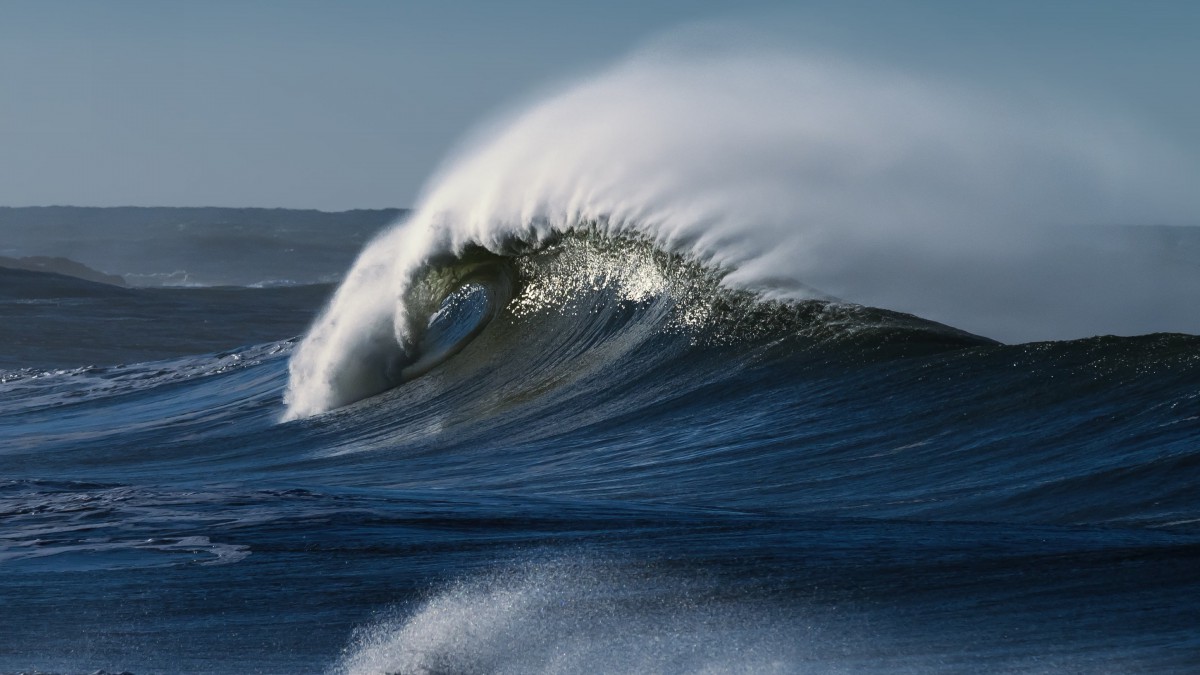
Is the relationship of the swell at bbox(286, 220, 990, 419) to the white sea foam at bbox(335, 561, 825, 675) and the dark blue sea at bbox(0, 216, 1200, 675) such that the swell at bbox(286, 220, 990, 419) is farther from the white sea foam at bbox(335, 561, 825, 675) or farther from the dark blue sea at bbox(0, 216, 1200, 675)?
the white sea foam at bbox(335, 561, 825, 675)

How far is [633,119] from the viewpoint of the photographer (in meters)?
12.2

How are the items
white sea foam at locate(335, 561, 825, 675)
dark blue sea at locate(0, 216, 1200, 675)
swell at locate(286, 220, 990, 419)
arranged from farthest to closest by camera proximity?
swell at locate(286, 220, 990, 419), dark blue sea at locate(0, 216, 1200, 675), white sea foam at locate(335, 561, 825, 675)

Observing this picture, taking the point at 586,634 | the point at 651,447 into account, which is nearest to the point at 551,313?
the point at 651,447

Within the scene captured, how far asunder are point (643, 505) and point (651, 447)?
1.58m

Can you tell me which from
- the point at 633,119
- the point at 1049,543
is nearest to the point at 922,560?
the point at 1049,543

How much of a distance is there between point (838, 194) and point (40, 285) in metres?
29.5

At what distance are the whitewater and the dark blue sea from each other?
2cm

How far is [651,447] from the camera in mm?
7621

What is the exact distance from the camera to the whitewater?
409cm

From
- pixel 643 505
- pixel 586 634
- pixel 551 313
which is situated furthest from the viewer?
pixel 551 313

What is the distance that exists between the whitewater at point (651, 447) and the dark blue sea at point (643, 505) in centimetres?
2

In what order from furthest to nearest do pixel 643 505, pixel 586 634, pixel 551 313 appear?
pixel 551 313 < pixel 643 505 < pixel 586 634

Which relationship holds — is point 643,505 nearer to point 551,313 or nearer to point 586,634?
point 586,634

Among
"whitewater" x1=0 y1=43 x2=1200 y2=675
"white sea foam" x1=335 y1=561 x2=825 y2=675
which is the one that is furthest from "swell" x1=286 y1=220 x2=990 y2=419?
"white sea foam" x1=335 y1=561 x2=825 y2=675
